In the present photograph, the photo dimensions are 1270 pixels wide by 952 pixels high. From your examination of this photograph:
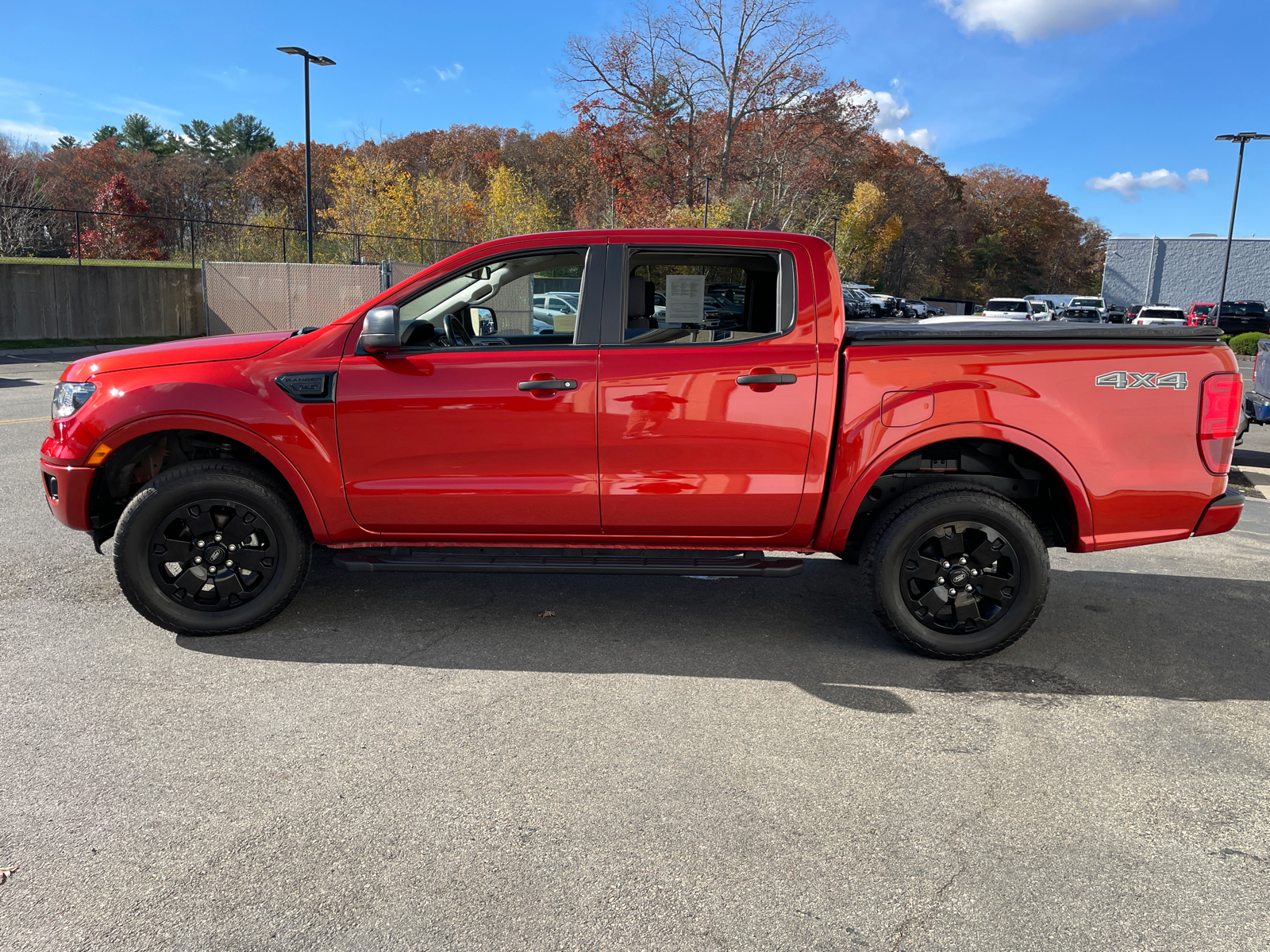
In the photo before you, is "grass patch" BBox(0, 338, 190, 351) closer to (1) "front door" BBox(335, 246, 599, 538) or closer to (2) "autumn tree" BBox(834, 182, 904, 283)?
(1) "front door" BBox(335, 246, 599, 538)

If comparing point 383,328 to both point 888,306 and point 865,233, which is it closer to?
point 888,306

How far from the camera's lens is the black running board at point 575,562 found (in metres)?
→ 4.38

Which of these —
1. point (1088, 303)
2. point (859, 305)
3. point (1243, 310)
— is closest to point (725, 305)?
point (859, 305)

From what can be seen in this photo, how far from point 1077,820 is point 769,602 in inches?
93.4

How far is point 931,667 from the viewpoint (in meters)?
4.45

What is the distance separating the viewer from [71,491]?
4492 millimetres

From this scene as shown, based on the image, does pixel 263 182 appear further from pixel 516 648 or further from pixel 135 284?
pixel 516 648

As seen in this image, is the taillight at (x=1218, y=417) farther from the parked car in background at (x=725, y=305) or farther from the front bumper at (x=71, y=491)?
the front bumper at (x=71, y=491)

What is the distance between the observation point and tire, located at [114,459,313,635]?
14.4ft

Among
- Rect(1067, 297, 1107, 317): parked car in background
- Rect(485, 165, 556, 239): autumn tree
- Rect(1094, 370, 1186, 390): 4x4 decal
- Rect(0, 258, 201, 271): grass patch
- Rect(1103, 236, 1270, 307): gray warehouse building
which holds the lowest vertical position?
Rect(1094, 370, 1186, 390): 4x4 decal

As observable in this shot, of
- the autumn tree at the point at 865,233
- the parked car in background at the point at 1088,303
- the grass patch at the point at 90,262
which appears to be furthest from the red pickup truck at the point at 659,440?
the parked car in background at the point at 1088,303

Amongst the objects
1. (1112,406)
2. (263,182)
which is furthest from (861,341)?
(263,182)

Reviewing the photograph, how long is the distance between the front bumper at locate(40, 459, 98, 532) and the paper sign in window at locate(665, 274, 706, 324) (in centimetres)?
288

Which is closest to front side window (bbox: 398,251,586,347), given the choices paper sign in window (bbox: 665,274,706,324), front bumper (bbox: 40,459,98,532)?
paper sign in window (bbox: 665,274,706,324)
